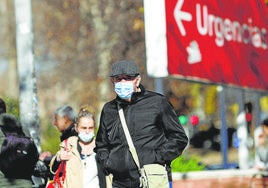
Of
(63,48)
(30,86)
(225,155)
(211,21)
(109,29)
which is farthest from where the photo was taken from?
(63,48)

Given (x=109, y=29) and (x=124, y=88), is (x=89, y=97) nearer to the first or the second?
(x=109, y=29)

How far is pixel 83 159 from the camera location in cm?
966

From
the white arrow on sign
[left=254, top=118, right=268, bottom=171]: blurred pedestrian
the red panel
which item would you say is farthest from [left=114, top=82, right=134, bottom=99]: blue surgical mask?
[left=254, top=118, right=268, bottom=171]: blurred pedestrian

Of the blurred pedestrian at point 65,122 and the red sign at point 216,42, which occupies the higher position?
the red sign at point 216,42

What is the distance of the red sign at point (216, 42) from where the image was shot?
46.8ft

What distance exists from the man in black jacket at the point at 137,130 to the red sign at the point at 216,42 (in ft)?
16.8

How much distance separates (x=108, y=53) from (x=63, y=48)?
22.2 ft

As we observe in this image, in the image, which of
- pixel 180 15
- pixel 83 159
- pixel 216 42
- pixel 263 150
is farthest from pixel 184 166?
pixel 83 159

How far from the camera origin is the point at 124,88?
27.2 feet

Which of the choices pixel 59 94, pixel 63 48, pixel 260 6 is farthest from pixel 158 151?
pixel 59 94

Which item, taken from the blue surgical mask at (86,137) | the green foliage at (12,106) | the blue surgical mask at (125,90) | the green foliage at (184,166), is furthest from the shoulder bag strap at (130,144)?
the green foliage at (184,166)

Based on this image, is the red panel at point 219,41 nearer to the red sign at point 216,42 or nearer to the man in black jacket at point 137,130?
the red sign at point 216,42

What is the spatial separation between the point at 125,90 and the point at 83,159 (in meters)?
1.55

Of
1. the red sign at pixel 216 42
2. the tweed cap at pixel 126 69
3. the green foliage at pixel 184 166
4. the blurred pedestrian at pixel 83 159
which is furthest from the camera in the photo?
the green foliage at pixel 184 166
